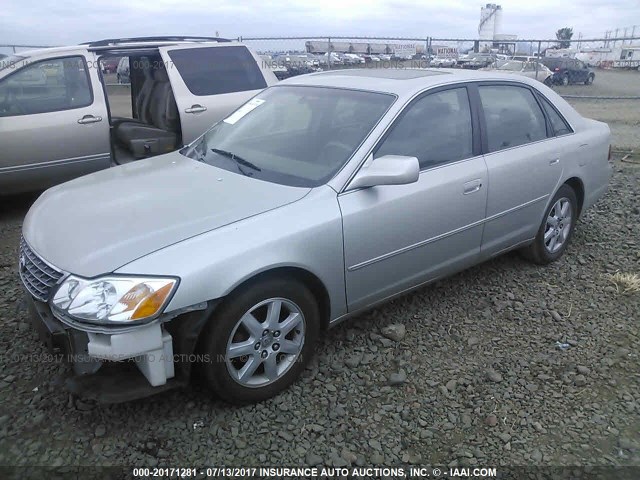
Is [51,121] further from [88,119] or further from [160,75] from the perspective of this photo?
[160,75]

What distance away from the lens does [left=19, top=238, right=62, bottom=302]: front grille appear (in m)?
2.49

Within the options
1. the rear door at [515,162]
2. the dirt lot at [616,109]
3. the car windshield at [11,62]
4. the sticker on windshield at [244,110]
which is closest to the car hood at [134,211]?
the sticker on windshield at [244,110]

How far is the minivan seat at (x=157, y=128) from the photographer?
5770 millimetres

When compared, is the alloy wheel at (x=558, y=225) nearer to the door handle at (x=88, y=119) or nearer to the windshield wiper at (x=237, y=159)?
the windshield wiper at (x=237, y=159)

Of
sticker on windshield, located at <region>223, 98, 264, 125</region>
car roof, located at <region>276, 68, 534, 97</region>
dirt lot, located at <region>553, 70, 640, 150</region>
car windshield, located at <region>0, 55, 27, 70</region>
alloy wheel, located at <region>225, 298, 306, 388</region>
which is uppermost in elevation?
car windshield, located at <region>0, 55, 27, 70</region>

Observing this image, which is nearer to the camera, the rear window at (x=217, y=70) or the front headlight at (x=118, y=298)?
the front headlight at (x=118, y=298)

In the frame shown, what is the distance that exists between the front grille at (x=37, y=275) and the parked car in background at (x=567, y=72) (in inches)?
990

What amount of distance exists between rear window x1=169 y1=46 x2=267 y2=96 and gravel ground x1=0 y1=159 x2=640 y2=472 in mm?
3062

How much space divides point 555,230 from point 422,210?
1823mm

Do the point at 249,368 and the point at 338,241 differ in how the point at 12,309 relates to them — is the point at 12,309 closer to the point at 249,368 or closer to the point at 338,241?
the point at 249,368

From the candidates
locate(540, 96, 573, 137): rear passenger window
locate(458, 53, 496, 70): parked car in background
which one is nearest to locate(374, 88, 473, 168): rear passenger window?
locate(540, 96, 573, 137): rear passenger window

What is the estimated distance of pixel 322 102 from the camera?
354cm

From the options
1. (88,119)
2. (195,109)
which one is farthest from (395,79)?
(88,119)

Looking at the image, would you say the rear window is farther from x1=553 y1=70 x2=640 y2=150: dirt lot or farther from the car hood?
x1=553 y1=70 x2=640 y2=150: dirt lot
